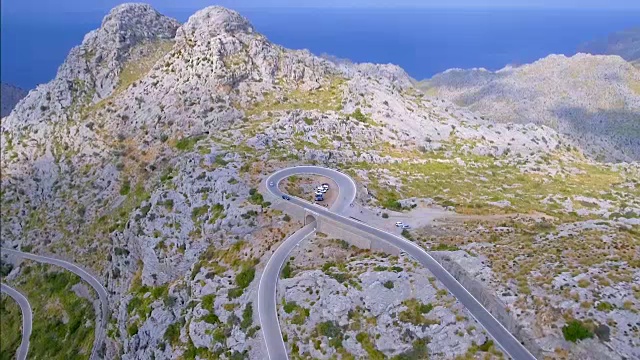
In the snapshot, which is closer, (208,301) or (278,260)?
(208,301)

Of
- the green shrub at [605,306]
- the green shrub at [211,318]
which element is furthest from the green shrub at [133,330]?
the green shrub at [605,306]

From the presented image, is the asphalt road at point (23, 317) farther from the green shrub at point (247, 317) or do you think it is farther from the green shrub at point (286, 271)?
the green shrub at point (286, 271)

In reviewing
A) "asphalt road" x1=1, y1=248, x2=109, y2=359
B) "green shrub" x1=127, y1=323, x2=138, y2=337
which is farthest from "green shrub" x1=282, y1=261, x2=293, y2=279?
"asphalt road" x1=1, y1=248, x2=109, y2=359

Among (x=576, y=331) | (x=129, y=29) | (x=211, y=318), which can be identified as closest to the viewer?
(x=576, y=331)

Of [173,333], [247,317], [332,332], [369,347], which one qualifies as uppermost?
[247,317]

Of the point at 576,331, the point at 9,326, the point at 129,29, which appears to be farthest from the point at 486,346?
the point at 129,29

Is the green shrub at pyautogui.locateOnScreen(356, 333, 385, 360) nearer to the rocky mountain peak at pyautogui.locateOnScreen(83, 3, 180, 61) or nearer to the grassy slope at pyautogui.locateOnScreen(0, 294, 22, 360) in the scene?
the grassy slope at pyautogui.locateOnScreen(0, 294, 22, 360)

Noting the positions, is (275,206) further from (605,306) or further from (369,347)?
(605,306)

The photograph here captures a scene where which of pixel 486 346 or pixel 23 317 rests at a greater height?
pixel 23 317
